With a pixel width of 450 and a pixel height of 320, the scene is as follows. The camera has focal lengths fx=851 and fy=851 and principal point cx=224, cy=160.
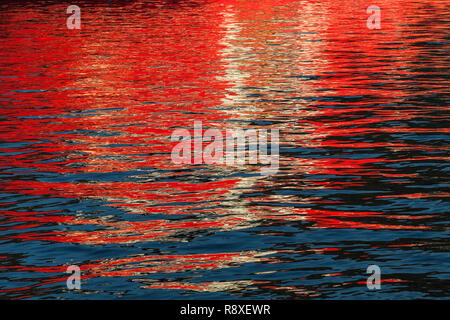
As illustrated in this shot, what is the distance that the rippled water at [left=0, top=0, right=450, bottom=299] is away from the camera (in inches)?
488

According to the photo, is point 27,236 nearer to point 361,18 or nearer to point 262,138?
point 262,138

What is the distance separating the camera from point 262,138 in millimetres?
22031

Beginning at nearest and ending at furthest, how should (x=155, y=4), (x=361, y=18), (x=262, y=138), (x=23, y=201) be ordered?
1. (x=23, y=201)
2. (x=262, y=138)
3. (x=361, y=18)
4. (x=155, y=4)

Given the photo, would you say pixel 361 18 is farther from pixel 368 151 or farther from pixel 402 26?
pixel 368 151

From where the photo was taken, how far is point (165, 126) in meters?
24.0

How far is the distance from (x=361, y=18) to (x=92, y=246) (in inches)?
2059

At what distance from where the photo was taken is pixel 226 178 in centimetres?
1795

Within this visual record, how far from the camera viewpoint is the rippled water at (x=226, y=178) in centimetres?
1239

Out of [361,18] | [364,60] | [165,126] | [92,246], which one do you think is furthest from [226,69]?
[361,18]

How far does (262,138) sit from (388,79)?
11.3 m

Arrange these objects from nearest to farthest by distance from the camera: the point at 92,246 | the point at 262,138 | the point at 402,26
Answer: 1. the point at 92,246
2. the point at 262,138
3. the point at 402,26
